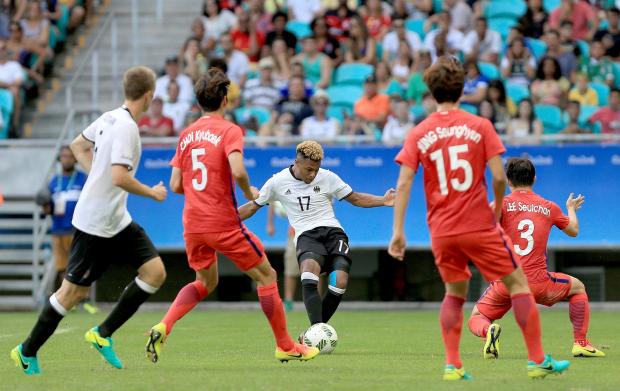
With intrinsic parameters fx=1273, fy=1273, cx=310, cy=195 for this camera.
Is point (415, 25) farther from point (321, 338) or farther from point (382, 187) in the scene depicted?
point (321, 338)

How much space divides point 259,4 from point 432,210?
51.8ft

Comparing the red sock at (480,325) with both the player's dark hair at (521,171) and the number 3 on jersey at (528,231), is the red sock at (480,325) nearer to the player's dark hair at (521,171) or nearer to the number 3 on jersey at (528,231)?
the number 3 on jersey at (528,231)

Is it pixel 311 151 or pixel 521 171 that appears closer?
pixel 521 171

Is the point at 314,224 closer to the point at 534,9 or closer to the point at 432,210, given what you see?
the point at 432,210

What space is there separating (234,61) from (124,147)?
13630 mm

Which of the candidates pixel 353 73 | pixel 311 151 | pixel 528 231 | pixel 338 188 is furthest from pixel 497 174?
pixel 353 73

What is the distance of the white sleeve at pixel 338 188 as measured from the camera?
12383 mm

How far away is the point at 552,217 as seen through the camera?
1099cm

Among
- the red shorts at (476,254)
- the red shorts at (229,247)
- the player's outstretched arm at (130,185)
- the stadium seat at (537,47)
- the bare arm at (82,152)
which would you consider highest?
the stadium seat at (537,47)

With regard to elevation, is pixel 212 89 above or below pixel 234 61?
above

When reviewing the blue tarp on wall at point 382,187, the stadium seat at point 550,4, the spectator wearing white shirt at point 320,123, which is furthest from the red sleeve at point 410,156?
the stadium seat at point 550,4

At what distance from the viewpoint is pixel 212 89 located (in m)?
9.70

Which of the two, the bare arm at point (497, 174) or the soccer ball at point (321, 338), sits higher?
the bare arm at point (497, 174)

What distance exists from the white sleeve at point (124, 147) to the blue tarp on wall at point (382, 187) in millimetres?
9733
